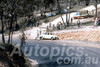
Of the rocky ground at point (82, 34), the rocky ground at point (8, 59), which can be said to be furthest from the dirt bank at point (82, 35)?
the rocky ground at point (8, 59)

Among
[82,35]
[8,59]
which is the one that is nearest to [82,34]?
[82,35]

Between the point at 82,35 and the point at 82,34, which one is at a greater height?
the point at 82,34

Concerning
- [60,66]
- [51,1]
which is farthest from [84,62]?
[51,1]

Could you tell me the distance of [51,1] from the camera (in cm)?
6938

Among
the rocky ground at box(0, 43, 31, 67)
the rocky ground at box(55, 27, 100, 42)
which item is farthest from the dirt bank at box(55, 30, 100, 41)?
the rocky ground at box(0, 43, 31, 67)

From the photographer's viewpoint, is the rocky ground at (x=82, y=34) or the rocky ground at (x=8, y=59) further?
the rocky ground at (x=82, y=34)

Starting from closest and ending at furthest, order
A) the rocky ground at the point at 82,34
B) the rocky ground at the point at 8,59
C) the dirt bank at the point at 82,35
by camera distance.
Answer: the rocky ground at the point at 8,59 → the dirt bank at the point at 82,35 → the rocky ground at the point at 82,34

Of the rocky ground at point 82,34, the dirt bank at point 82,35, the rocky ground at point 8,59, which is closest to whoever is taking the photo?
the rocky ground at point 8,59

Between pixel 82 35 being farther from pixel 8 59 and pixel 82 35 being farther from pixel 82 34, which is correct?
pixel 8 59

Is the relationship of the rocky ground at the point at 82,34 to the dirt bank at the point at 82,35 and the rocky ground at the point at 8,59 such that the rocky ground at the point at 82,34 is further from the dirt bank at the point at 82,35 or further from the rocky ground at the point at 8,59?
the rocky ground at the point at 8,59

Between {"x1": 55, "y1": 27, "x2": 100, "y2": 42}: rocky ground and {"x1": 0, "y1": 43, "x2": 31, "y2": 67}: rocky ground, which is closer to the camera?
{"x1": 0, "y1": 43, "x2": 31, "y2": 67}: rocky ground

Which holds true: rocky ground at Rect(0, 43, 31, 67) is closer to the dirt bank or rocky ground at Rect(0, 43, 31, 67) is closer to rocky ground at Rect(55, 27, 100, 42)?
rocky ground at Rect(55, 27, 100, 42)

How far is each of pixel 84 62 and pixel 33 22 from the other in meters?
50.8

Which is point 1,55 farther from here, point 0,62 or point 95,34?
point 95,34
